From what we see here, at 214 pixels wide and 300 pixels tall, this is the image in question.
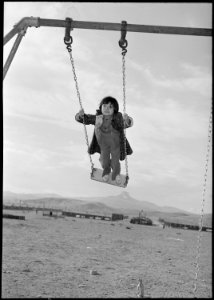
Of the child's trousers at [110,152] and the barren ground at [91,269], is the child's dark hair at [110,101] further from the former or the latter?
the barren ground at [91,269]

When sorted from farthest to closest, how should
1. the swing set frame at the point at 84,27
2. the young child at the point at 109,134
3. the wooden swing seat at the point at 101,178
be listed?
the wooden swing seat at the point at 101,178, the young child at the point at 109,134, the swing set frame at the point at 84,27

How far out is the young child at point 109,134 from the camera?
5602 mm

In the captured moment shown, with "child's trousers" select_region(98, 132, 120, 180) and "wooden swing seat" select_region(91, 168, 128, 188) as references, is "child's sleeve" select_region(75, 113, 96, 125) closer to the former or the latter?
"child's trousers" select_region(98, 132, 120, 180)

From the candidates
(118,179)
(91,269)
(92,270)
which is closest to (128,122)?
(118,179)

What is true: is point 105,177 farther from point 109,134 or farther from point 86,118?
point 86,118

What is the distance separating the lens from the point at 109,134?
5.78 meters

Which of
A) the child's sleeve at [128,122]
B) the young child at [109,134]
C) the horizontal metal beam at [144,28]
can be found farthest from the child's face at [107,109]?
the horizontal metal beam at [144,28]

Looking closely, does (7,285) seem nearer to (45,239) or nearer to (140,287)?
(140,287)

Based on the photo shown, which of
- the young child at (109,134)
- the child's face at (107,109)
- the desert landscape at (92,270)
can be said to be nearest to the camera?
the child's face at (107,109)

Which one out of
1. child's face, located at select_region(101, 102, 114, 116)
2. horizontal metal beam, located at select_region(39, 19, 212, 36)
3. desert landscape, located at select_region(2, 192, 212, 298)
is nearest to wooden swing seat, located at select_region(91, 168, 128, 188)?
child's face, located at select_region(101, 102, 114, 116)

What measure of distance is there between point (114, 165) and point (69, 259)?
9220 mm

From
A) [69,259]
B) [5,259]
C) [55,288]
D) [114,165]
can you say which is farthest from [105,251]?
[114,165]

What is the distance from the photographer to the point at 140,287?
9414mm

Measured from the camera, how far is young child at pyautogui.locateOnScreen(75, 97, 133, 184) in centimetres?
560
